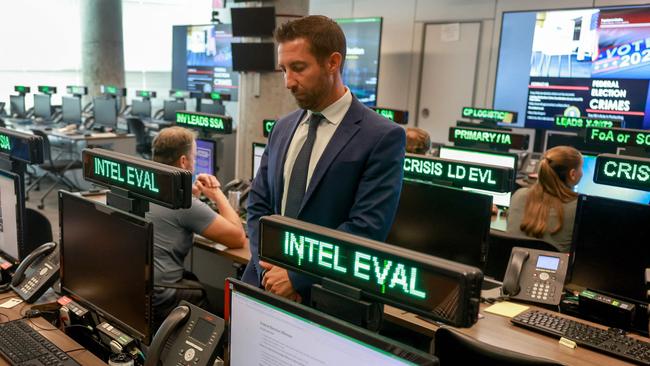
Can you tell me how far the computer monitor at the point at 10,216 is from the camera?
2.12m

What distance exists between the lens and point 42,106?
930cm

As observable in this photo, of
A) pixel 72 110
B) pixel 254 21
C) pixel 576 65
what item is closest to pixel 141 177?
pixel 254 21

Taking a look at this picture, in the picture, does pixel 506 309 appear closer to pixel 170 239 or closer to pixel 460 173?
pixel 460 173

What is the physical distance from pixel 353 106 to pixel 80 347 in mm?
1135

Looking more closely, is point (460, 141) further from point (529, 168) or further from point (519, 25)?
point (519, 25)

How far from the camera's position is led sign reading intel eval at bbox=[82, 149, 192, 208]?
1388 millimetres

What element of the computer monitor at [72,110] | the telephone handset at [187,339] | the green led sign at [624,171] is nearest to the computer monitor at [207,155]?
the green led sign at [624,171]

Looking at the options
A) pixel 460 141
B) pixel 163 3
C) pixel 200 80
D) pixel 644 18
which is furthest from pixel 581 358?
pixel 163 3

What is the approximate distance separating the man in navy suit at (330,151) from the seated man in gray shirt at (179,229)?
2.22 ft

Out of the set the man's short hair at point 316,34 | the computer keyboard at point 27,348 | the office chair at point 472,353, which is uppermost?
the man's short hair at point 316,34

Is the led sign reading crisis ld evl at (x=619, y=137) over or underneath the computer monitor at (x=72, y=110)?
over

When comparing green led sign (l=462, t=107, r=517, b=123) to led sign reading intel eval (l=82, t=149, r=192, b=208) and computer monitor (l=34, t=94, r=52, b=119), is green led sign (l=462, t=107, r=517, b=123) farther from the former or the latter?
computer monitor (l=34, t=94, r=52, b=119)

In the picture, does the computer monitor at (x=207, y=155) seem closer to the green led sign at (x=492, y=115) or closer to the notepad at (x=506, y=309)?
the notepad at (x=506, y=309)

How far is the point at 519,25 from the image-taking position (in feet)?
25.3
